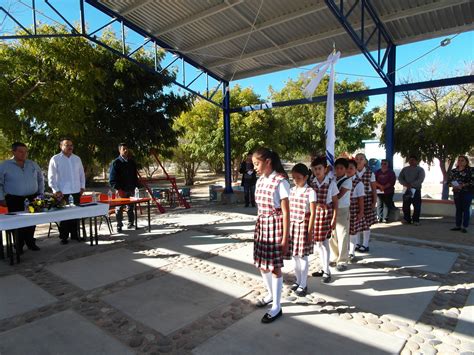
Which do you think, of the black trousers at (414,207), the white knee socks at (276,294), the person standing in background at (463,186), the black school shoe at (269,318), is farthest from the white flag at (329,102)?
the black trousers at (414,207)

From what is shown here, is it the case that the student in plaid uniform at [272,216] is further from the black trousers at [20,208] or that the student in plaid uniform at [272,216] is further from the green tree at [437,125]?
the green tree at [437,125]


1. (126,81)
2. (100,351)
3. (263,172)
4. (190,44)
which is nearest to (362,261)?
(263,172)

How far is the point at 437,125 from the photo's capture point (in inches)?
380

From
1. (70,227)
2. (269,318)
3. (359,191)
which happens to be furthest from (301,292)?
(70,227)

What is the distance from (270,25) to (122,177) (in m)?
4.78

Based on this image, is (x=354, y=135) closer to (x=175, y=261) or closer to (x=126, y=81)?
(x=126, y=81)

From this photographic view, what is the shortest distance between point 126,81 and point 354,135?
1584cm

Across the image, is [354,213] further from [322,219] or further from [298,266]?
[298,266]

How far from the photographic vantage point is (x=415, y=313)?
3094 millimetres

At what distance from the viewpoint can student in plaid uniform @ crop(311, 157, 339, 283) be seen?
3709 mm

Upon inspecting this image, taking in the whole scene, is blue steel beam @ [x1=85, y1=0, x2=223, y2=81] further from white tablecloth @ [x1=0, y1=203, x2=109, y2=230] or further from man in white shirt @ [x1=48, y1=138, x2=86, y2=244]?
white tablecloth @ [x1=0, y1=203, x2=109, y2=230]

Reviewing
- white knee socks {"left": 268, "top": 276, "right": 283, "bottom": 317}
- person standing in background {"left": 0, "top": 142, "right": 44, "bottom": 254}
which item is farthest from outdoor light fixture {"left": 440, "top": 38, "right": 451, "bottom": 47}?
person standing in background {"left": 0, "top": 142, "right": 44, "bottom": 254}

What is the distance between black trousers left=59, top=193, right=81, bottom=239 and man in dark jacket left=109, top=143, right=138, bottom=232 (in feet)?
2.84

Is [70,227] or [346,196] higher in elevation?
[346,196]
